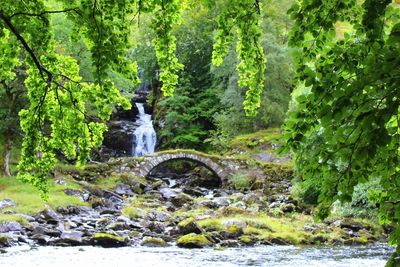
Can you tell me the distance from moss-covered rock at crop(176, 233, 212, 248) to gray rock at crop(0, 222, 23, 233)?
19.9 ft

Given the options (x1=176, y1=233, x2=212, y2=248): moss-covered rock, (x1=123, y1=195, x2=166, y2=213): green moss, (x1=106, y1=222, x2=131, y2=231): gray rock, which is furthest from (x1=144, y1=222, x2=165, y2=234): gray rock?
(x1=123, y1=195, x2=166, y2=213): green moss

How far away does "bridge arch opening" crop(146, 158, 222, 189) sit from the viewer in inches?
1436

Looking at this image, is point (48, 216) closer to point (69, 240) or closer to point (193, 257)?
point (69, 240)

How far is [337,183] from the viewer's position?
13.4ft

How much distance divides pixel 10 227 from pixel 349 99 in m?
17.2

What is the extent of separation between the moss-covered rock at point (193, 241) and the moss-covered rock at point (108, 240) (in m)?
1.90

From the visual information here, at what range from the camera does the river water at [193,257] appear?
13672 millimetres

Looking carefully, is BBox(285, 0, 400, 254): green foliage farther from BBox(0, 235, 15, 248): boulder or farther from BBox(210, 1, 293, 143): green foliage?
BBox(210, 1, 293, 143): green foliage

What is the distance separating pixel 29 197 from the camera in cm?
2366

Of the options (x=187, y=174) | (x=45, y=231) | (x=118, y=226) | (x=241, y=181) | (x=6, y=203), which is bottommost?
(x=45, y=231)

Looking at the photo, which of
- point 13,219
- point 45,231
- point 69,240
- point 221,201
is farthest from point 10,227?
point 221,201

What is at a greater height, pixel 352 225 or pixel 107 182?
pixel 107 182

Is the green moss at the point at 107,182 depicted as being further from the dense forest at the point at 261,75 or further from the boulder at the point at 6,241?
the dense forest at the point at 261,75

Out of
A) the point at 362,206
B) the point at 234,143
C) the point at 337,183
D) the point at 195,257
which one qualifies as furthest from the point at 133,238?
the point at 234,143
